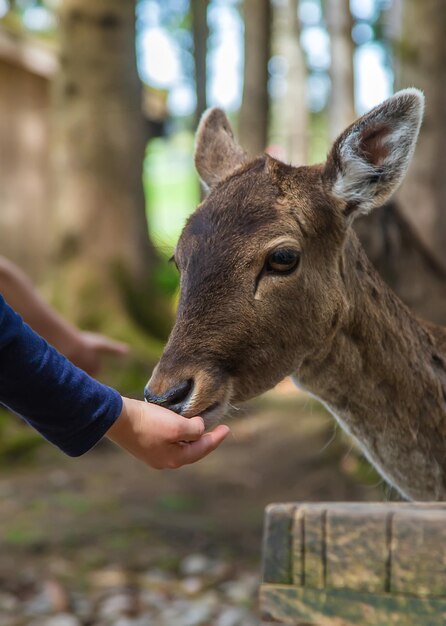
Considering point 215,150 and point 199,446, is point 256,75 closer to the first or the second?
point 215,150

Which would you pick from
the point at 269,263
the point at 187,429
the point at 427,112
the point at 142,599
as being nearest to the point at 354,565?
the point at 187,429

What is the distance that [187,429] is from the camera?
280 centimetres

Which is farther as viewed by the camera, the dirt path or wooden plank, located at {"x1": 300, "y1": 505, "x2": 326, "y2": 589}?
the dirt path

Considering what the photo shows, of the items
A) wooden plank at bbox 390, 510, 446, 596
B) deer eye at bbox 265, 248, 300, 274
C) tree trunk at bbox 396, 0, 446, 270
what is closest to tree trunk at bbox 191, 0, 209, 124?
tree trunk at bbox 396, 0, 446, 270

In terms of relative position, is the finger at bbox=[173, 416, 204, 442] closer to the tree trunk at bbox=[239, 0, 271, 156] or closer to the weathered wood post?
the weathered wood post

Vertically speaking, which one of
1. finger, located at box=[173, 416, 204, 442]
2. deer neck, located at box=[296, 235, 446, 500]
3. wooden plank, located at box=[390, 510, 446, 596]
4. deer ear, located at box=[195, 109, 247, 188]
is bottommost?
deer neck, located at box=[296, 235, 446, 500]

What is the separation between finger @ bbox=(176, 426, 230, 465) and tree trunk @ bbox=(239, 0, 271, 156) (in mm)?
12471

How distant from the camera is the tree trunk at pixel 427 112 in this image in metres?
9.47

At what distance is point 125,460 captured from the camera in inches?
354

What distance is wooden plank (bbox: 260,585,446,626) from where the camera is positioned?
1936mm

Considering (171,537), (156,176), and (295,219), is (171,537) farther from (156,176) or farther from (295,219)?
(156,176)

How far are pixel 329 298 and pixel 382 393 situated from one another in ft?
1.40

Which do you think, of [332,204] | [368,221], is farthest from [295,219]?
[368,221]

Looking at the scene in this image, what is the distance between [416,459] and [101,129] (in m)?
7.71
